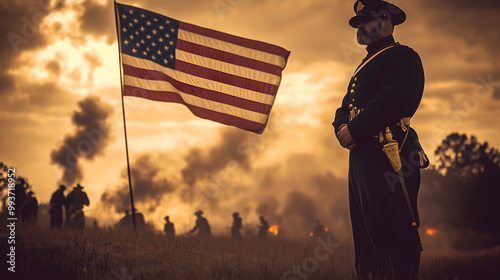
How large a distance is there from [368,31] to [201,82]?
17.0 feet

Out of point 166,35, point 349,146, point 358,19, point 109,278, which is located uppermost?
point 166,35

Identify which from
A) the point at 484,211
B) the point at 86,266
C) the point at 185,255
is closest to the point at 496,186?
the point at 484,211

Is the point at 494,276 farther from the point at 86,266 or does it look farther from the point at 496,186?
the point at 496,186

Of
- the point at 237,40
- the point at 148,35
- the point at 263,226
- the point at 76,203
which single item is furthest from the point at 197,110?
the point at 263,226

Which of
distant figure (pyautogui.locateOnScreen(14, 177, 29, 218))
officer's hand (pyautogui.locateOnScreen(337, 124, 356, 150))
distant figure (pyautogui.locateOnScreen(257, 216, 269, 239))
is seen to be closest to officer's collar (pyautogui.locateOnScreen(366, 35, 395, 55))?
officer's hand (pyautogui.locateOnScreen(337, 124, 356, 150))

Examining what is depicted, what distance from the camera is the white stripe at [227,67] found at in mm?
9625

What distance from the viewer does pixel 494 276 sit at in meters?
5.76

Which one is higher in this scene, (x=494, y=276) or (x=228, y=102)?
(x=228, y=102)

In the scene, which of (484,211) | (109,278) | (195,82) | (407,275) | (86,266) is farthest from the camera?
(484,211)

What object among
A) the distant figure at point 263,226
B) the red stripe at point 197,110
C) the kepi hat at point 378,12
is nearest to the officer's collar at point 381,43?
the kepi hat at point 378,12

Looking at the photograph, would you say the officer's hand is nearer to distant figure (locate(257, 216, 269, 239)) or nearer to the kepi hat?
the kepi hat

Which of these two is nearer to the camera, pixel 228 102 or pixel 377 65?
pixel 377 65

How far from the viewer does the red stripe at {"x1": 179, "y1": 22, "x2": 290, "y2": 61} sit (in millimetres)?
9633

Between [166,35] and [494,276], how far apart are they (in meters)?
7.18
